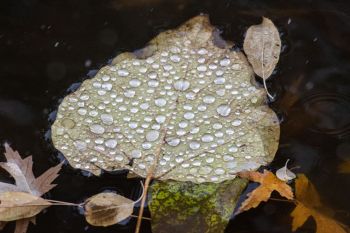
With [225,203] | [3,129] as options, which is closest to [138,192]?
[225,203]

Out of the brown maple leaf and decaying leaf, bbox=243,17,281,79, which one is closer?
the brown maple leaf

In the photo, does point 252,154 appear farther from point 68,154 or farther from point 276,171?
point 68,154

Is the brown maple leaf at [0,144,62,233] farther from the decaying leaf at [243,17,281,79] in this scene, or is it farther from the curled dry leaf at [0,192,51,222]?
the decaying leaf at [243,17,281,79]

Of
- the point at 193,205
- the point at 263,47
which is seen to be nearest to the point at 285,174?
the point at 193,205

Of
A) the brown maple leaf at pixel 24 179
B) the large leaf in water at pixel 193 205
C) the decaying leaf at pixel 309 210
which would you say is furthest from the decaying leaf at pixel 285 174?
the brown maple leaf at pixel 24 179

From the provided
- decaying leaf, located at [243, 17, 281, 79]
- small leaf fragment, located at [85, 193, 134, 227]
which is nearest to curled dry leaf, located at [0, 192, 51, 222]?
small leaf fragment, located at [85, 193, 134, 227]

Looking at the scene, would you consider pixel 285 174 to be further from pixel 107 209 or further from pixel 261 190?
pixel 107 209
